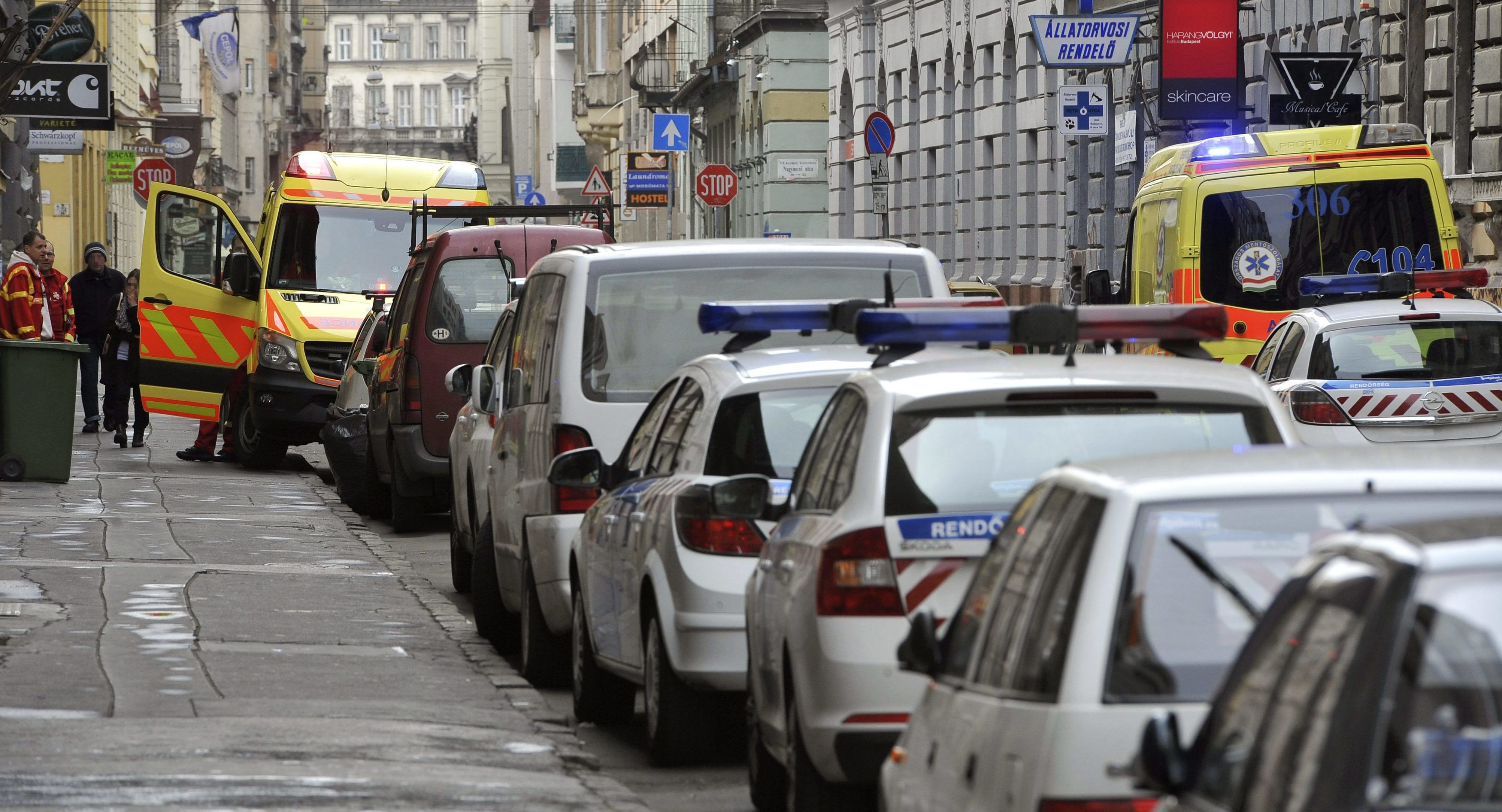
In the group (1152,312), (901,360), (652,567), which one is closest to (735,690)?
(652,567)

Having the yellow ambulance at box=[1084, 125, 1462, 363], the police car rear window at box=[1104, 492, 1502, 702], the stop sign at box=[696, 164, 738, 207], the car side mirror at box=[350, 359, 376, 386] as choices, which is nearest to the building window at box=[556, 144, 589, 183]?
the stop sign at box=[696, 164, 738, 207]

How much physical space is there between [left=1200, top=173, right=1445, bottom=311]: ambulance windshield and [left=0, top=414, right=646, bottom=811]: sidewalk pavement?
21.5ft

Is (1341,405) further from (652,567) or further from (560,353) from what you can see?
(652,567)

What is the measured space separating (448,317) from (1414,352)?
6.16m

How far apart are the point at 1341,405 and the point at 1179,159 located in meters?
5.77

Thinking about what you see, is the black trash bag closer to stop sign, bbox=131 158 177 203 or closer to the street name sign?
the street name sign

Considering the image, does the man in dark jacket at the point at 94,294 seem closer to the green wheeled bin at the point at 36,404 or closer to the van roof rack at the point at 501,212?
the van roof rack at the point at 501,212

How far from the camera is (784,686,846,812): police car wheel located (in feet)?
21.2

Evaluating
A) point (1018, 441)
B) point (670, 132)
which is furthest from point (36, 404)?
point (670, 132)

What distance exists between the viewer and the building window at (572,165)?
99.9 meters

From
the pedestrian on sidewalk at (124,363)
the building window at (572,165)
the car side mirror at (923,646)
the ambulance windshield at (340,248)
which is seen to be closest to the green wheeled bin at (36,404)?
the ambulance windshield at (340,248)

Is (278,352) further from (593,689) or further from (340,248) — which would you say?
(593,689)

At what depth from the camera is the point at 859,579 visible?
6336mm

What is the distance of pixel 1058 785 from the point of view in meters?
3.85
